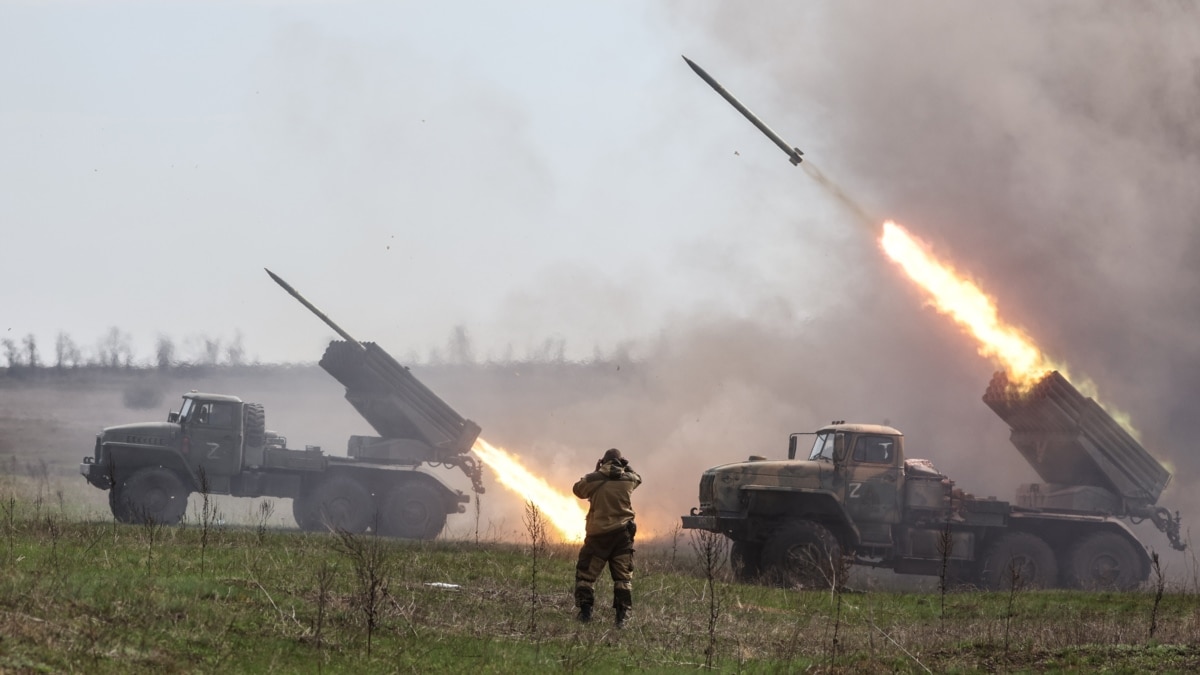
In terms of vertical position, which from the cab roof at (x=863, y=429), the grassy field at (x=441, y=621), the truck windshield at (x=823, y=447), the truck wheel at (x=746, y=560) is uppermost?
the cab roof at (x=863, y=429)

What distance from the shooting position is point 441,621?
14.4 metres

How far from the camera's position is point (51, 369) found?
6919cm

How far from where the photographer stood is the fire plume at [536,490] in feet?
107

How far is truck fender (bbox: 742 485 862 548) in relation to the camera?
23453mm

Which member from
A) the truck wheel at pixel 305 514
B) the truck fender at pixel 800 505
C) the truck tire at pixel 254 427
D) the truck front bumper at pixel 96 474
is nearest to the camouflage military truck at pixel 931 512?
the truck fender at pixel 800 505

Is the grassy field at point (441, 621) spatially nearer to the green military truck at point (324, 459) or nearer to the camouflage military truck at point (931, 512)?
the camouflage military truck at point (931, 512)

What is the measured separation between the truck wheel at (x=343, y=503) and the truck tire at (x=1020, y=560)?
12.8m

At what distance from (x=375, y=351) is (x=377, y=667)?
63.5 ft

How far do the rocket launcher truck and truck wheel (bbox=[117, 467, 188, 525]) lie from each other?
0.8 inches

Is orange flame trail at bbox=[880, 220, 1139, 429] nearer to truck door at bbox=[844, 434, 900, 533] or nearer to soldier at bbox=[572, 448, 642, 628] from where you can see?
truck door at bbox=[844, 434, 900, 533]

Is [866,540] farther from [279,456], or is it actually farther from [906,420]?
[906,420]

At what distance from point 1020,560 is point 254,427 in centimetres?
1551

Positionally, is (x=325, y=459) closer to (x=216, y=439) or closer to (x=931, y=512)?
(x=216, y=439)

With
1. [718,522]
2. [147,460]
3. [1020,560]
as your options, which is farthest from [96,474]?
[1020,560]
